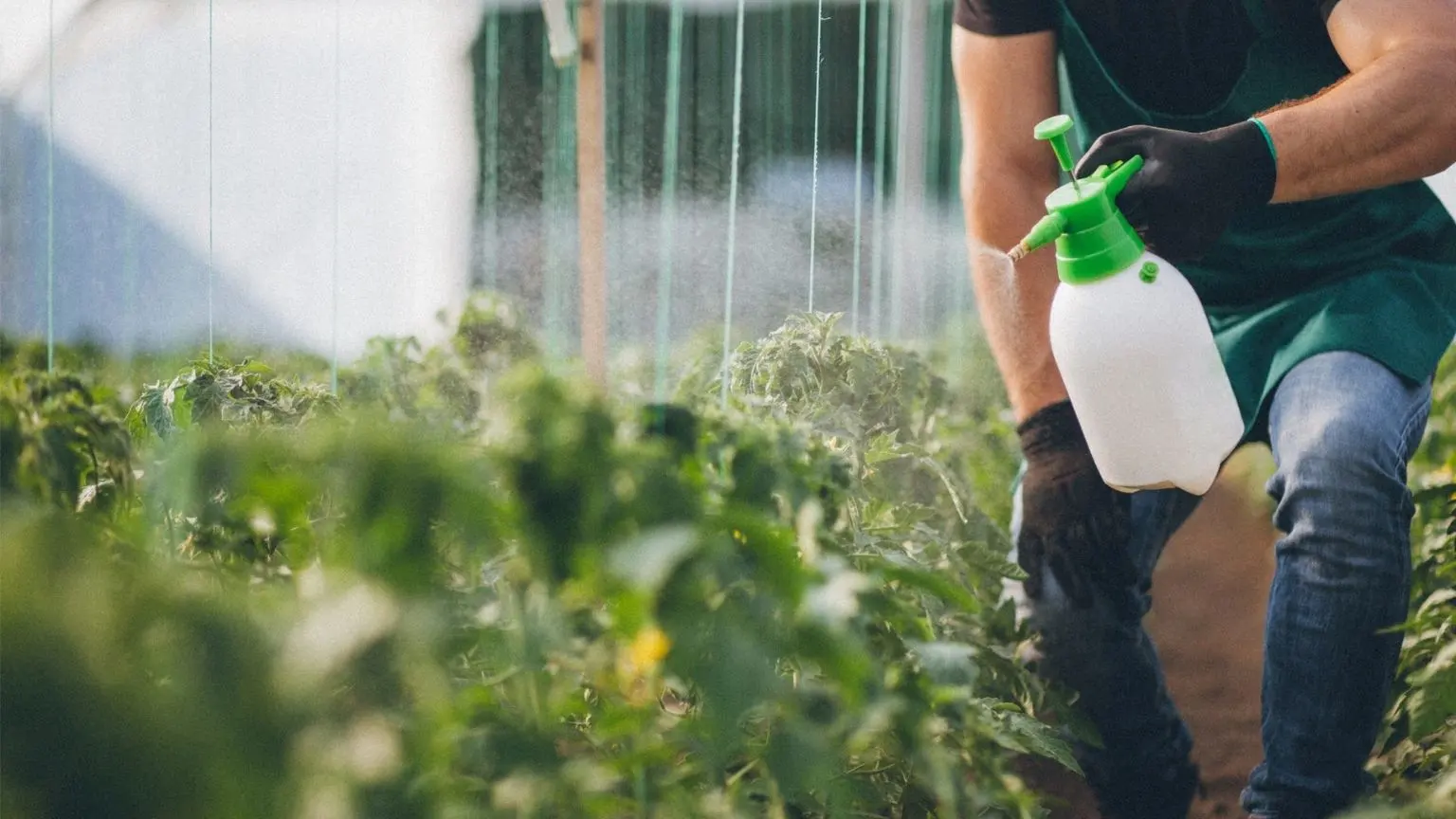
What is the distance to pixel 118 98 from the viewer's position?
7.54 ft

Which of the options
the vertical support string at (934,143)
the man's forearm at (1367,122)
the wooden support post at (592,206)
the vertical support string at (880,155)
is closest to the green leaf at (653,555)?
the man's forearm at (1367,122)

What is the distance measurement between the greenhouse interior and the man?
0.01 metres

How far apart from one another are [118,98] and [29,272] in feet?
1.10


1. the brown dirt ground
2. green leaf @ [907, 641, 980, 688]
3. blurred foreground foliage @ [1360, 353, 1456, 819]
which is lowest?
the brown dirt ground

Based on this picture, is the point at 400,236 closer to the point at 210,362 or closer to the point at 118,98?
the point at 118,98

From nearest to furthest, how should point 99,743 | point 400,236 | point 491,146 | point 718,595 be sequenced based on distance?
1. point 99,743
2. point 718,595
3. point 400,236
4. point 491,146

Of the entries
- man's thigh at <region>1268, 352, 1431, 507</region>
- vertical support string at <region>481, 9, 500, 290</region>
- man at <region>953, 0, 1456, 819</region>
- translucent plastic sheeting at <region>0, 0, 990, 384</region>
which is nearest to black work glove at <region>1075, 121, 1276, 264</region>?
man at <region>953, 0, 1456, 819</region>

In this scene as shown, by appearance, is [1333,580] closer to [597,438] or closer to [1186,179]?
[1186,179]

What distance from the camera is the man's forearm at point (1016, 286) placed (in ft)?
5.50

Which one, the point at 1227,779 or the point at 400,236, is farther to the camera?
the point at 400,236

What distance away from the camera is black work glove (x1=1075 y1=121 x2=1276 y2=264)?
4.42 feet

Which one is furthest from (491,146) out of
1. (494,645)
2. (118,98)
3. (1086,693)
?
(494,645)

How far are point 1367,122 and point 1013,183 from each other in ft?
1.45

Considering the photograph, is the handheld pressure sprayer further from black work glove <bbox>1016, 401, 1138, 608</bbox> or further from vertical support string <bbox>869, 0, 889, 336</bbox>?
vertical support string <bbox>869, 0, 889, 336</bbox>
